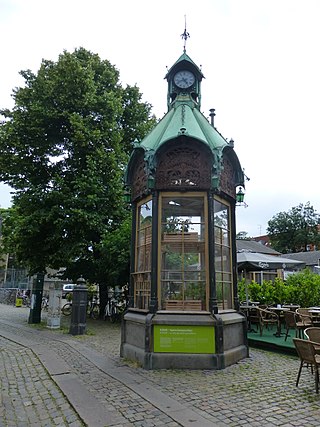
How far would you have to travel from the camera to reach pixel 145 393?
218 inches

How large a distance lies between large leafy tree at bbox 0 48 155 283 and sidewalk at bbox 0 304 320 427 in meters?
7.27

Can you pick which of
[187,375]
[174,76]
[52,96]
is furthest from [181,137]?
[52,96]

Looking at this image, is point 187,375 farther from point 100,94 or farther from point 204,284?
point 100,94

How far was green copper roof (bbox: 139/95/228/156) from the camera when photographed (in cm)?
807

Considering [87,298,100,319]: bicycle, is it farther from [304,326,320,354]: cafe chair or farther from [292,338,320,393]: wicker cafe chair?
[292,338,320,393]: wicker cafe chair

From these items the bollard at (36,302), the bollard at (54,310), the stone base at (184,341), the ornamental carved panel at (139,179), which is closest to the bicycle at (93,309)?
the bollard at (36,302)

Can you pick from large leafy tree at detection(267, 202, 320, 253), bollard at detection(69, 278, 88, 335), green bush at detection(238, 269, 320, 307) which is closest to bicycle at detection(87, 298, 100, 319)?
bollard at detection(69, 278, 88, 335)

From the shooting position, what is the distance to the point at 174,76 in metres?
9.83

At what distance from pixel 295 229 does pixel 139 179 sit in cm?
6054

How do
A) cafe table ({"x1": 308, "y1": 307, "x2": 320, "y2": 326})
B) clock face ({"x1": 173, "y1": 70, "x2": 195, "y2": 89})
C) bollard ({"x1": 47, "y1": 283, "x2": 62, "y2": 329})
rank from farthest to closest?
1. bollard ({"x1": 47, "y1": 283, "x2": 62, "y2": 329})
2. cafe table ({"x1": 308, "y1": 307, "x2": 320, "y2": 326})
3. clock face ({"x1": 173, "y1": 70, "x2": 195, "y2": 89})

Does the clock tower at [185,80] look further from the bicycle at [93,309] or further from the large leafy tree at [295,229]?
the large leafy tree at [295,229]

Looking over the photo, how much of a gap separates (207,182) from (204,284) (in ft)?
7.12

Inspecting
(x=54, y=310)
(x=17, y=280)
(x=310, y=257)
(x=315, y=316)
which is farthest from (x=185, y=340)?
(x=310, y=257)

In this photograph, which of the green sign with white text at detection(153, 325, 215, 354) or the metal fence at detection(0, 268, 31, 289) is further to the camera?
the metal fence at detection(0, 268, 31, 289)
